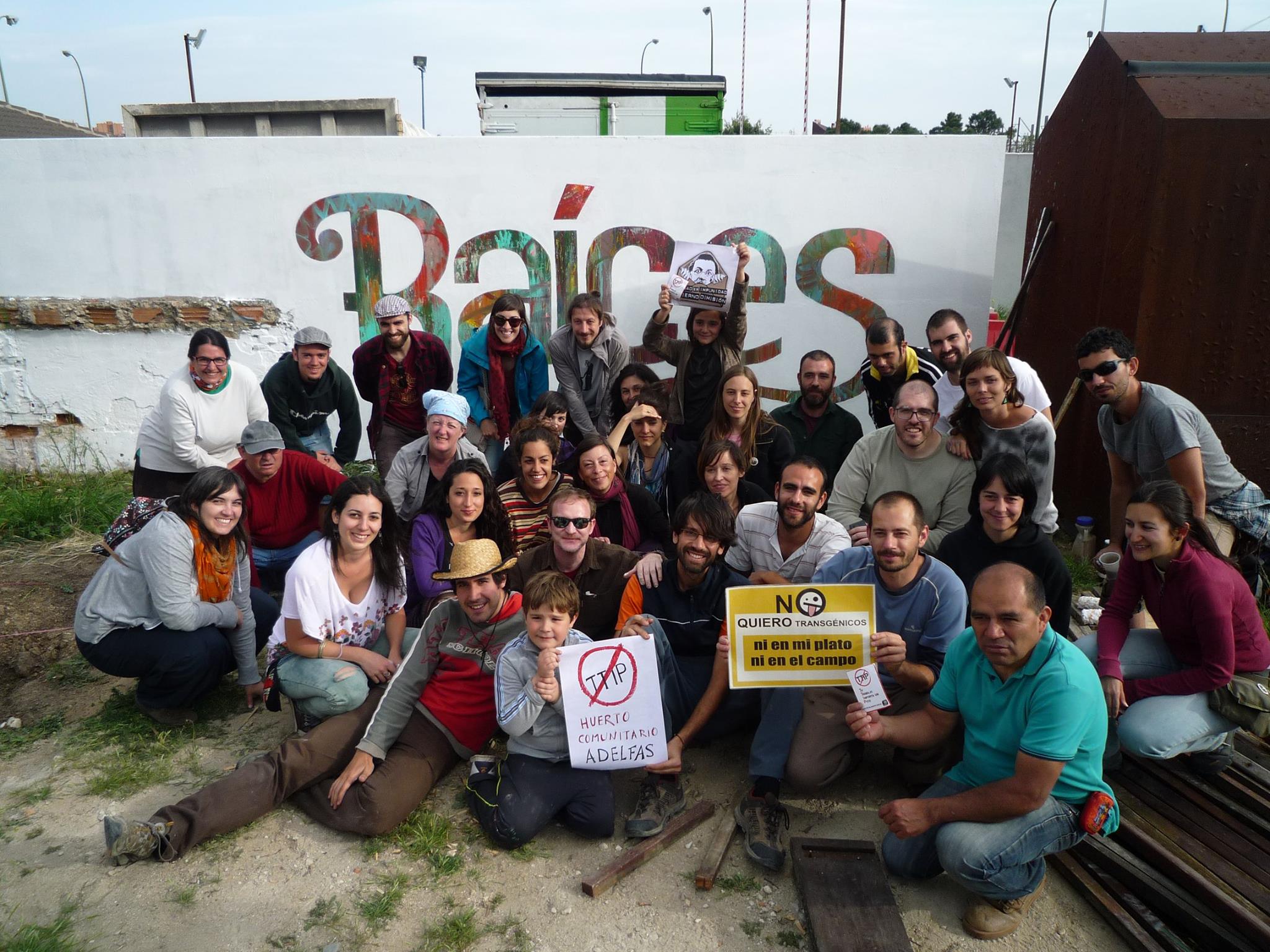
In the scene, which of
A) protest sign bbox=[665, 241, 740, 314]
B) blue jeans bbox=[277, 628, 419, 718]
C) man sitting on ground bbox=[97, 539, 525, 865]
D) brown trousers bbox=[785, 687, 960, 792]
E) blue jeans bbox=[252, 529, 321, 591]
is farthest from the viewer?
protest sign bbox=[665, 241, 740, 314]

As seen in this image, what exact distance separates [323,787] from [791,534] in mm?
Answer: 2372

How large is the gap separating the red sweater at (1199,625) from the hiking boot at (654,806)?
1913 millimetres

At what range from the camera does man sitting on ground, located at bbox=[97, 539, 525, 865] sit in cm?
349

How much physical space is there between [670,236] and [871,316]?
1.92 metres

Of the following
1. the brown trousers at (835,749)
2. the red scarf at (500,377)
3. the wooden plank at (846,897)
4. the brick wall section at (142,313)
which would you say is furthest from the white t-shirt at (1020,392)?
the brick wall section at (142,313)

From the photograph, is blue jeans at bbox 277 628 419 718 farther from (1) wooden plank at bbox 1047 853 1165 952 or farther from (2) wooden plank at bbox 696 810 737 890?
(1) wooden plank at bbox 1047 853 1165 952

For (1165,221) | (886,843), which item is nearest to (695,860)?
(886,843)

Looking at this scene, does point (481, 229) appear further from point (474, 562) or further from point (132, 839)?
point (132, 839)

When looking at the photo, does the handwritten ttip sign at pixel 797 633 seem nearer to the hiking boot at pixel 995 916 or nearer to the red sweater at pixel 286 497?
the hiking boot at pixel 995 916

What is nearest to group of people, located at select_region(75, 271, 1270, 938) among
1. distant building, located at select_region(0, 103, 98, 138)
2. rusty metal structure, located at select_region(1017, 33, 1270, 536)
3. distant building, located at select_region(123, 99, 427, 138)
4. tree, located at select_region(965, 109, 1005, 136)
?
rusty metal structure, located at select_region(1017, 33, 1270, 536)

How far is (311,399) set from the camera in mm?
5973

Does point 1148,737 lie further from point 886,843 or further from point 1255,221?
point 1255,221

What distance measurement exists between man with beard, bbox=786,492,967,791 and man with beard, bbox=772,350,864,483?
1859mm

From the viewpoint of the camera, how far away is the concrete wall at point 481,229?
25.5ft
